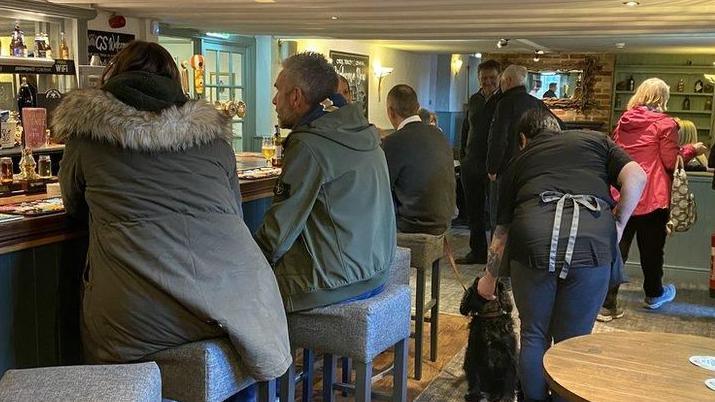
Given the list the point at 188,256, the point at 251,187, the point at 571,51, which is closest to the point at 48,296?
the point at 188,256

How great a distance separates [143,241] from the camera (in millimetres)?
1748

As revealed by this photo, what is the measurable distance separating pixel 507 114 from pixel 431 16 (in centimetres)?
85

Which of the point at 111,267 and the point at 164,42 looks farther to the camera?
the point at 164,42

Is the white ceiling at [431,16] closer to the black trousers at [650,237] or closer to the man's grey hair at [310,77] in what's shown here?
the black trousers at [650,237]

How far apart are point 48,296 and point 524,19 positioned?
3.72 m

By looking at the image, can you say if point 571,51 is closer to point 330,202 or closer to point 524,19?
point 524,19

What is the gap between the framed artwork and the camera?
8.18m

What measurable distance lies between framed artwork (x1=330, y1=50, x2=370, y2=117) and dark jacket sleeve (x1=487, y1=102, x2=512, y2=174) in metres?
3.23

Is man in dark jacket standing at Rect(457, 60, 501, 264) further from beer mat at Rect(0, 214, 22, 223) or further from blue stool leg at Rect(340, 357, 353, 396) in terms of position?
beer mat at Rect(0, 214, 22, 223)

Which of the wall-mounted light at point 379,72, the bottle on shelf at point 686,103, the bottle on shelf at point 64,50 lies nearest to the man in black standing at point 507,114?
the bottle on shelf at point 64,50

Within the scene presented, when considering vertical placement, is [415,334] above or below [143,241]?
below

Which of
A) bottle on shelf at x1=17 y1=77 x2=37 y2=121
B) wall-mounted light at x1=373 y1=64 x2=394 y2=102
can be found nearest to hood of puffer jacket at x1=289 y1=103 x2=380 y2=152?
bottle on shelf at x1=17 y1=77 x2=37 y2=121

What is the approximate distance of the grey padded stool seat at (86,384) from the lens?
153 centimetres

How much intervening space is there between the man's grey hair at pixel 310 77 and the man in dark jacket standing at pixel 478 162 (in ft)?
11.4
